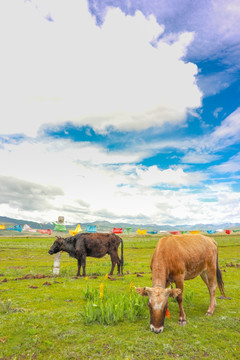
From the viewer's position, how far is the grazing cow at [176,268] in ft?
23.9

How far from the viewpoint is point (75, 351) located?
6398 millimetres

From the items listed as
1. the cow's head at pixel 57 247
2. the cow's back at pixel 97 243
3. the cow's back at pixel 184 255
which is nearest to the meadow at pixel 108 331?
the cow's back at pixel 184 255

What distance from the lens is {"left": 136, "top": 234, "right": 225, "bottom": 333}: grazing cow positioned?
7289 millimetres

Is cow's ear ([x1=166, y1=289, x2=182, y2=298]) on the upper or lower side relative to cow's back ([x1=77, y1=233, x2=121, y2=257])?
lower

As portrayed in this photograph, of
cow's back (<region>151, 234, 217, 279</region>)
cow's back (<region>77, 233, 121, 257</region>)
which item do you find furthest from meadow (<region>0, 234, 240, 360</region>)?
cow's back (<region>77, 233, 121, 257</region>)

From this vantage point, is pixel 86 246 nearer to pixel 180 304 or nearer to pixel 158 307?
pixel 180 304

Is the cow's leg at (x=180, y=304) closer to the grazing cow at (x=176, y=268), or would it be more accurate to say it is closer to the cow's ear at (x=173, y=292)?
the grazing cow at (x=176, y=268)

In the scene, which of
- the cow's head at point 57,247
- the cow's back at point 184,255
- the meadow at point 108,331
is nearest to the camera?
the meadow at point 108,331

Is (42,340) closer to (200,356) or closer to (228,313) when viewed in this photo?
(200,356)

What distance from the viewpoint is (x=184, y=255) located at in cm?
916

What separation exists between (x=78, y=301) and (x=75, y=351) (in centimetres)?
461

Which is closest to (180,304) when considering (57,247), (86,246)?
(86,246)

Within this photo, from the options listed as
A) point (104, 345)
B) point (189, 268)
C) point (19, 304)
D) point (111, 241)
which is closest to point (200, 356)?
point (104, 345)

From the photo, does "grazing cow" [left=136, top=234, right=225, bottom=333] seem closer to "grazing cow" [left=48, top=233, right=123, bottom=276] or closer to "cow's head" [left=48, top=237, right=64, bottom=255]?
"grazing cow" [left=48, top=233, right=123, bottom=276]
